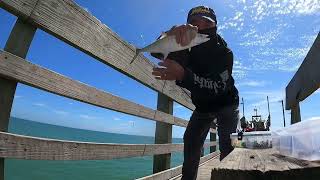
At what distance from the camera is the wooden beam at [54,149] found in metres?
1.97

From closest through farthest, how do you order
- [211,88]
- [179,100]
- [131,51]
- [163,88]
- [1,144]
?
[1,144], [211,88], [131,51], [163,88], [179,100]

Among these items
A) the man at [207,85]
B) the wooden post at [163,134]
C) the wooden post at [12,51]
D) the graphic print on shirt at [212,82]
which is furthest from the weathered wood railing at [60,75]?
the wooden post at [163,134]

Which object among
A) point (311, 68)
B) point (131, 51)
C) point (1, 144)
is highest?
point (131, 51)

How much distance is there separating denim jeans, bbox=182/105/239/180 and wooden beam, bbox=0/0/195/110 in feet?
2.43

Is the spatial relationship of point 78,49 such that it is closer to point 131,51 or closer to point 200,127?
point 131,51

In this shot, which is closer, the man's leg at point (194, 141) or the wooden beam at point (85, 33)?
the wooden beam at point (85, 33)

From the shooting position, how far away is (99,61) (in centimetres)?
312

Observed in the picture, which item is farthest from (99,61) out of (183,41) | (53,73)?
(183,41)

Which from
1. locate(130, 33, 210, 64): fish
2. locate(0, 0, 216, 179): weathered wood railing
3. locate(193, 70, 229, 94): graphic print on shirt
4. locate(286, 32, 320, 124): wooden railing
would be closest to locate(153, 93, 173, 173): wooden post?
locate(0, 0, 216, 179): weathered wood railing

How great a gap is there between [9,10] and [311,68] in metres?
1.93

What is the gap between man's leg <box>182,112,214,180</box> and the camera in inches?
141

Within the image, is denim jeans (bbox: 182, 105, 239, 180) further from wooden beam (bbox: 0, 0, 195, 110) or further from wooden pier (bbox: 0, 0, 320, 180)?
wooden beam (bbox: 0, 0, 195, 110)

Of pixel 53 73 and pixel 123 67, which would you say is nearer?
pixel 53 73

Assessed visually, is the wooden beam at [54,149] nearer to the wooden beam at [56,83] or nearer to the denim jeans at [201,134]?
the wooden beam at [56,83]
